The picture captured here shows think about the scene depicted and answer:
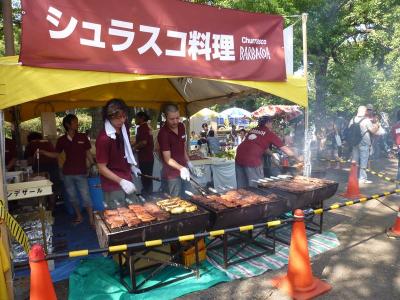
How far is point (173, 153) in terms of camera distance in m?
5.18

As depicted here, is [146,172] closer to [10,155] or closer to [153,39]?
[10,155]

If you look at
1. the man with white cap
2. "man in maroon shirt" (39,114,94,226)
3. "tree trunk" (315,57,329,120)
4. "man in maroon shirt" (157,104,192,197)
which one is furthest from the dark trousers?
"tree trunk" (315,57,329,120)

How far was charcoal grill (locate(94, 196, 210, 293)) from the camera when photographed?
3.38 m

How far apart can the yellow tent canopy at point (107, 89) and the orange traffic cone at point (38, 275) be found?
5.34 ft

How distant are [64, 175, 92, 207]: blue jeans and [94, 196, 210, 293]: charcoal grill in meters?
2.36

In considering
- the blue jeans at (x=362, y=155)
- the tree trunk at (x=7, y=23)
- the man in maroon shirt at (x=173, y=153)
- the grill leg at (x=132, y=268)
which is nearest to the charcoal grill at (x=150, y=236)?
the grill leg at (x=132, y=268)

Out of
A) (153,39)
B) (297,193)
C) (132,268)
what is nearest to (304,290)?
(297,193)

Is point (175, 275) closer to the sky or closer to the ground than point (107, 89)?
closer to the ground

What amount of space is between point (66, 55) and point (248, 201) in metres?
2.88

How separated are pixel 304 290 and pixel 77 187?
4.61 meters

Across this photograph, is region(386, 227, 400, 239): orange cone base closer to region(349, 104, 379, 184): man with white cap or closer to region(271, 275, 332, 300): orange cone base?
region(271, 275, 332, 300): orange cone base

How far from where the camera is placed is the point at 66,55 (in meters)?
3.63

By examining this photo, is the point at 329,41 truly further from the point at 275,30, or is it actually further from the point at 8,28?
the point at 8,28

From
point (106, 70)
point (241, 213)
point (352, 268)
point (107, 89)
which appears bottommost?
point (352, 268)
